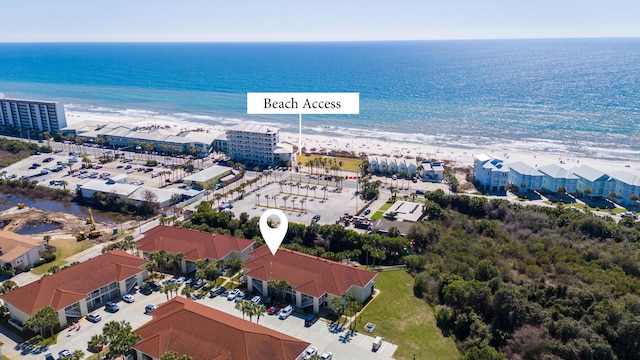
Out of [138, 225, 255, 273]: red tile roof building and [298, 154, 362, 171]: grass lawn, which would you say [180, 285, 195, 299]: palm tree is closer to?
[138, 225, 255, 273]: red tile roof building

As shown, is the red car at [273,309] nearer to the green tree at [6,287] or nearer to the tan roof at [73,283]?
the tan roof at [73,283]

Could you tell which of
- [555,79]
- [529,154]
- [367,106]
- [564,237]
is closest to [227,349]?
[564,237]

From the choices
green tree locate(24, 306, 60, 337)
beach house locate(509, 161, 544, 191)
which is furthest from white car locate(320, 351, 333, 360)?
beach house locate(509, 161, 544, 191)

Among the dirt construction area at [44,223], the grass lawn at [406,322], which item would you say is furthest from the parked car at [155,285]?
the grass lawn at [406,322]

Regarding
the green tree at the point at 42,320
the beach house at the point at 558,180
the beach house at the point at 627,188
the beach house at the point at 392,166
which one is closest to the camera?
the green tree at the point at 42,320

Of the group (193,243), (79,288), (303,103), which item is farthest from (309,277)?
(79,288)

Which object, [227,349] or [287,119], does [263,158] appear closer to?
[287,119]
